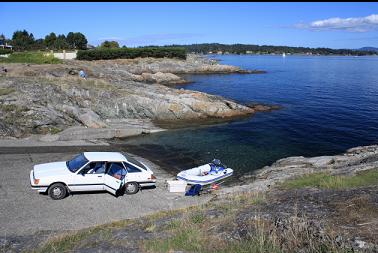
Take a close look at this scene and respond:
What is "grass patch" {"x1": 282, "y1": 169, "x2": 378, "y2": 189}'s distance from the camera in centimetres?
1539

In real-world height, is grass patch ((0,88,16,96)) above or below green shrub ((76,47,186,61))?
below

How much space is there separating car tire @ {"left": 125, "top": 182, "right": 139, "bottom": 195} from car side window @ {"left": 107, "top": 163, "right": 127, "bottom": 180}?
572 mm

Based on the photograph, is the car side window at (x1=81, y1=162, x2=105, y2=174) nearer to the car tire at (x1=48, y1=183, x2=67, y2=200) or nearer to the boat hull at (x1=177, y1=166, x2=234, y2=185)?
the car tire at (x1=48, y1=183, x2=67, y2=200)

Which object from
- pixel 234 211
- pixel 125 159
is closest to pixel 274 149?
pixel 125 159

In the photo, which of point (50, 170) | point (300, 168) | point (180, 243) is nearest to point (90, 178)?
point (50, 170)

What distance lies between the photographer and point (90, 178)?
730 inches

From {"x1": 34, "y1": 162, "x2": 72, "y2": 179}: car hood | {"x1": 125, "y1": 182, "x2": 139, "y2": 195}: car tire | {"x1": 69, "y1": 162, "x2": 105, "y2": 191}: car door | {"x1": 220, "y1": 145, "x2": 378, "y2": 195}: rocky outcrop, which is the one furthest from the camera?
{"x1": 220, "y1": 145, "x2": 378, "y2": 195}: rocky outcrop

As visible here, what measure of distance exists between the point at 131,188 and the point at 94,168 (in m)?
2.12

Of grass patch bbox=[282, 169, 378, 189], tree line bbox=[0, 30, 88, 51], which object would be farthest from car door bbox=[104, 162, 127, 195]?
tree line bbox=[0, 30, 88, 51]

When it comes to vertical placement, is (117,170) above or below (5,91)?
below

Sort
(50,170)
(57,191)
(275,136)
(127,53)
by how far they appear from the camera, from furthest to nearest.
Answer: (127,53)
(275,136)
(50,170)
(57,191)

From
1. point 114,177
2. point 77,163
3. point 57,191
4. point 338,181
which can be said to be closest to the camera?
point 338,181

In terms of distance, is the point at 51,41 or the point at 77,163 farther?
the point at 51,41

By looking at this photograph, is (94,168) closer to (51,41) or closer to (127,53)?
(127,53)
